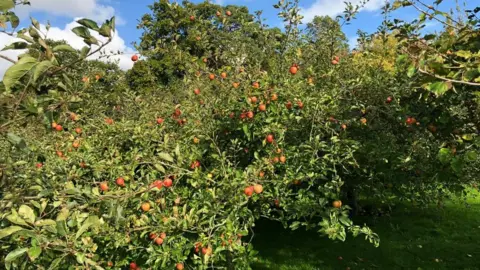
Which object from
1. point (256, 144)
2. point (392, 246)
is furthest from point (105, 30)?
point (392, 246)

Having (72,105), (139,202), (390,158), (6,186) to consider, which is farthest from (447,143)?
(6,186)

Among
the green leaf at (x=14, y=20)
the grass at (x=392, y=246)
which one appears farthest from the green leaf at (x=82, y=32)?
the grass at (x=392, y=246)

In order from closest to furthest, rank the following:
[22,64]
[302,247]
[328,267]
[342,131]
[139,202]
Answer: [22,64] → [139,202] → [342,131] → [328,267] → [302,247]

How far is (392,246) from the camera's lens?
247 inches

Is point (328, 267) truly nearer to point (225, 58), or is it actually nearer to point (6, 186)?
point (225, 58)

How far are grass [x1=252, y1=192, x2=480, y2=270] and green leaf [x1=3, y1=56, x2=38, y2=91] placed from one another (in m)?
4.88

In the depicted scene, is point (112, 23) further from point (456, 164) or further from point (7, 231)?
point (456, 164)

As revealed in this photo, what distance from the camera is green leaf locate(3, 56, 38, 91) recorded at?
1246 mm

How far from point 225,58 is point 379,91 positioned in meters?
1.93

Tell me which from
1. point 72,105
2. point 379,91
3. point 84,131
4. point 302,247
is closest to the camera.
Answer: point 72,105

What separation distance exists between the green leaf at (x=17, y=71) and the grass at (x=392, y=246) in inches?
192

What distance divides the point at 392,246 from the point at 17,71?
20.5 ft

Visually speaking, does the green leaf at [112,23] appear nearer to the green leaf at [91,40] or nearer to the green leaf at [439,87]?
the green leaf at [91,40]

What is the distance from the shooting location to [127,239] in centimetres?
315
